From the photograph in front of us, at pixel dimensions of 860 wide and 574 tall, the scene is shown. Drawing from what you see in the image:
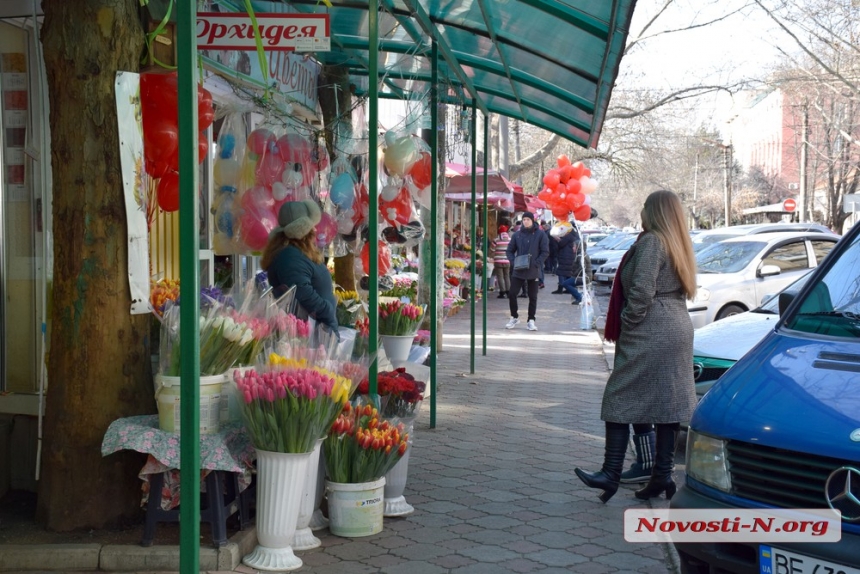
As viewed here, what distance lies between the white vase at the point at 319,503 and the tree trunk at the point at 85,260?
106 cm

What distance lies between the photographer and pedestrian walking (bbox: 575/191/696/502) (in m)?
5.54

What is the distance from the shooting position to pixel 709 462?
3.77 meters

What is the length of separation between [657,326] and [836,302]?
4.18 ft

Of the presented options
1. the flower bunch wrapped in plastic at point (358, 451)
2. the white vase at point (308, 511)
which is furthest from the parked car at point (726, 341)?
the white vase at point (308, 511)

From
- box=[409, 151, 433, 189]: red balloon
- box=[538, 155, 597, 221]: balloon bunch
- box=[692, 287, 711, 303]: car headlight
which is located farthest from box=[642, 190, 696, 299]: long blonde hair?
box=[538, 155, 597, 221]: balloon bunch

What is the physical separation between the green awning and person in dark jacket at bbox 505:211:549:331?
6.19 metres

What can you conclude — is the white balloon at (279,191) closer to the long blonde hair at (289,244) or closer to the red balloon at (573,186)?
the long blonde hair at (289,244)

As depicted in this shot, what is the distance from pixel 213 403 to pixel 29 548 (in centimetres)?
107

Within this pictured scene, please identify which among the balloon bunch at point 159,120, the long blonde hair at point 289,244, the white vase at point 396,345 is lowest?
the white vase at point 396,345

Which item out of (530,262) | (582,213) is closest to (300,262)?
(530,262)

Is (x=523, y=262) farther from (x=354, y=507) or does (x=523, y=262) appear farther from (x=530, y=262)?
Result: (x=354, y=507)

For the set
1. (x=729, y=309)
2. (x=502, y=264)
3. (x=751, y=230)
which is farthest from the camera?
(x=502, y=264)

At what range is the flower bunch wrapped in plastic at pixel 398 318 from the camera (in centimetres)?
827

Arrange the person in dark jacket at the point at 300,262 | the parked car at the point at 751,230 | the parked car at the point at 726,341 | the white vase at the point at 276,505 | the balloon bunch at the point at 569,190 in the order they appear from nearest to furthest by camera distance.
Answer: the white vase at the point at 276,505
the person in dark jacket at the point at 300,262
the parked car at the point at 726,341
the parked car at the point at 751,230
the balloon bunch at the point at 569,190
